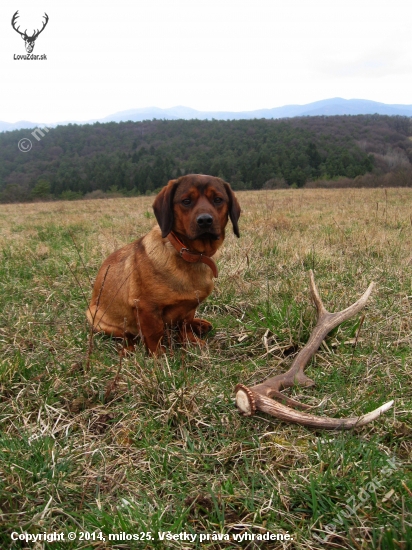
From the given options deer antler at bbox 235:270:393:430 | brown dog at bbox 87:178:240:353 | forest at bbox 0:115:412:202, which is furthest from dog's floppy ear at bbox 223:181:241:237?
forest at bbox 0:115:412:202

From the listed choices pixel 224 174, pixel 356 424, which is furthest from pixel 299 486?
pixel 224 174

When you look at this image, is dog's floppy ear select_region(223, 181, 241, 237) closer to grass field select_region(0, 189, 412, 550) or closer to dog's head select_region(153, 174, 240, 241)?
dog's head select_region(153, 174, 240, 241)

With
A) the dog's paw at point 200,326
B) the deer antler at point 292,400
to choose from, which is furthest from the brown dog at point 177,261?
the deer antler at point 292,400

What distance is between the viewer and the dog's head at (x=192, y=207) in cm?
320

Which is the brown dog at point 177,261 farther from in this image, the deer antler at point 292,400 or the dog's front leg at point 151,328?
the deer antler at point 292,400

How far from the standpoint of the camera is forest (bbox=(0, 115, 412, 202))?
55938mm

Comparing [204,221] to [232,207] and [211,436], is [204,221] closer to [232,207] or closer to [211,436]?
[232,207]

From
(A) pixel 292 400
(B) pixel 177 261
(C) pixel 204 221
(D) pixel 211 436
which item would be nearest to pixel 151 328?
(B) pixel 177 261

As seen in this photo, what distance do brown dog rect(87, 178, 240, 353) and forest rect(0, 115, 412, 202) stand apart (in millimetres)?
32220

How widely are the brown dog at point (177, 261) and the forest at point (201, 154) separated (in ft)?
106

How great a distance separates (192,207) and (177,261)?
0.45 metres

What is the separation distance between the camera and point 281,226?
8602 millimetres

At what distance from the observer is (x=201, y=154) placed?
76688 mm

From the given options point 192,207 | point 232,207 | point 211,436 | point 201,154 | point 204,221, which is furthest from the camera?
point 201,154
